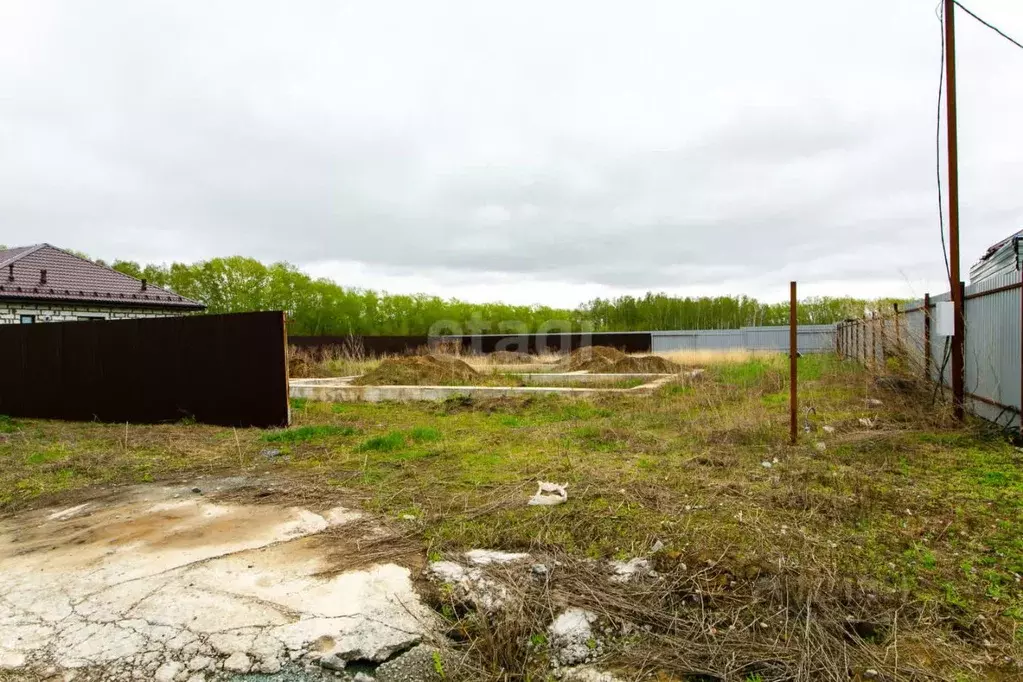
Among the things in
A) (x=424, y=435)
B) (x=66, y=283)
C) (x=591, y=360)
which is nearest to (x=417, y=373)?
(x=591, y=360)

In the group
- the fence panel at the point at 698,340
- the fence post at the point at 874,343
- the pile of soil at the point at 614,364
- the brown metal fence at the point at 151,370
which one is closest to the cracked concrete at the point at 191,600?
the brown metal fence at the point at 151,370

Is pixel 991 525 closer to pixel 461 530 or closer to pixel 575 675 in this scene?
pixel 575 675

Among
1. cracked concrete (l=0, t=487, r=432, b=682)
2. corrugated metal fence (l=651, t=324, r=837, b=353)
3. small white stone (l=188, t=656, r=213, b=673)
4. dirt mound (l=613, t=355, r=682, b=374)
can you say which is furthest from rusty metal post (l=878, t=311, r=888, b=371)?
corrugated metal fence (l=651, t=324, r=837, b=353)

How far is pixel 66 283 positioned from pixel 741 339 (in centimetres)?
2976

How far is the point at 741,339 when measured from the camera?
3231 centimetres

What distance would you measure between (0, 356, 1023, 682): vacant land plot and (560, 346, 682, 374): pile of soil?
353 inches

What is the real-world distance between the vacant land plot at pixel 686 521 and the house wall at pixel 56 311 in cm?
1170

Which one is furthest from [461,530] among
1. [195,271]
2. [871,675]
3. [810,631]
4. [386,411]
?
[195,271]

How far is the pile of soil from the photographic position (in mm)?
17256

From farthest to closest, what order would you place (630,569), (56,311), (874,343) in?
(56,311), (874,343), (630,569)

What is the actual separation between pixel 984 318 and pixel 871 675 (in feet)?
19.4

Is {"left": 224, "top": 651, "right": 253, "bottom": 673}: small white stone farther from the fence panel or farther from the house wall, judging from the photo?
the fence panel

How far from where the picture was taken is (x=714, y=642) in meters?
2.38

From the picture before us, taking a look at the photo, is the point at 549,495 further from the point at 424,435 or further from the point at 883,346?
the point at 883,346
